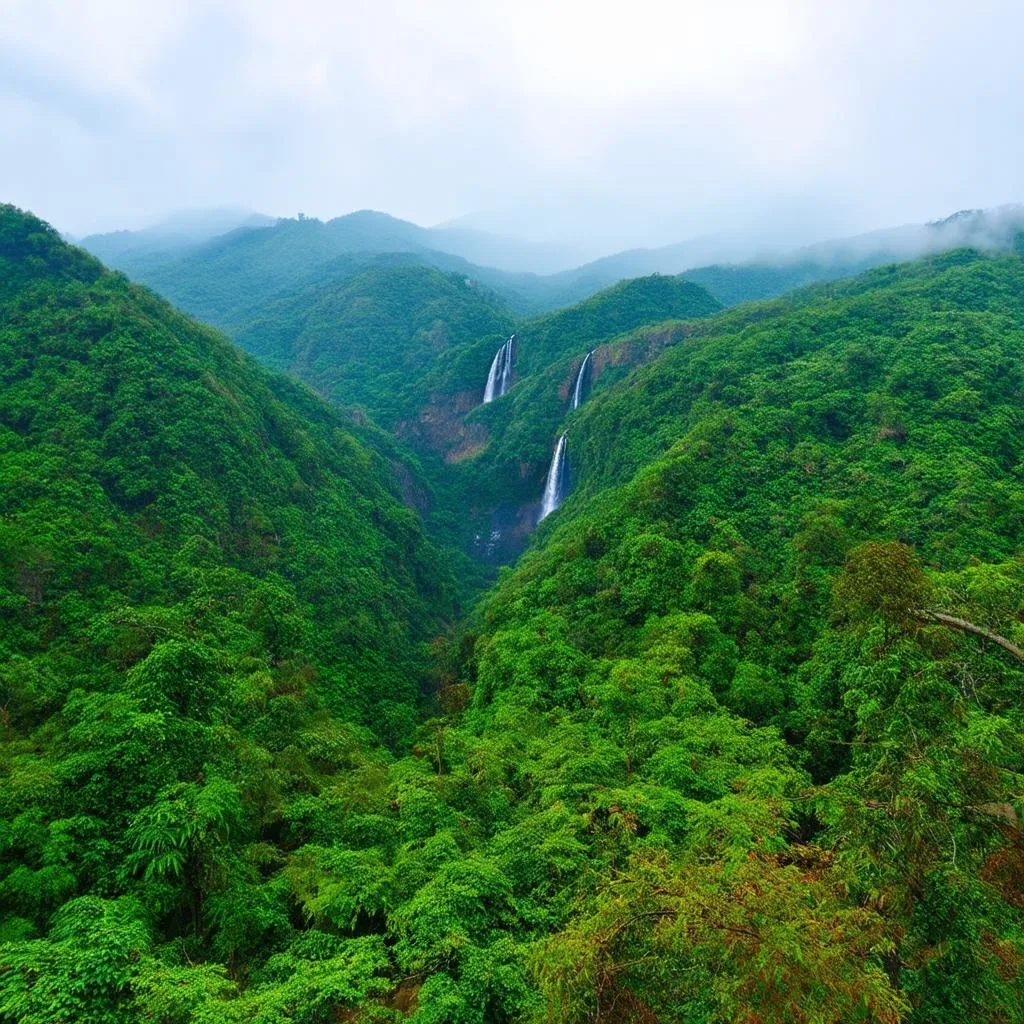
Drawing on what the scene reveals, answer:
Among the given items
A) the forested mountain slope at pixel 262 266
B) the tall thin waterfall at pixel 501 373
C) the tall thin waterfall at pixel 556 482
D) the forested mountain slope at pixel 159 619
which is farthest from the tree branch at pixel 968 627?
the forested mountain slope at pixel 262 266

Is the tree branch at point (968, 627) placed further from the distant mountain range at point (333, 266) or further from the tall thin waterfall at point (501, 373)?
the distant mountain range at point (333, 266)

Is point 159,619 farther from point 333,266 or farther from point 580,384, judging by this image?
point 333,266

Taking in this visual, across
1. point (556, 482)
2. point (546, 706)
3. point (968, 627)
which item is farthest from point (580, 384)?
point (968, 627)

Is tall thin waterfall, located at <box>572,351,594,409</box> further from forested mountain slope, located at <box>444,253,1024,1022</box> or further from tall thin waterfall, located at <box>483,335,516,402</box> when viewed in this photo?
forested mountain slope, located at <box>444,253,1024,1022</box>

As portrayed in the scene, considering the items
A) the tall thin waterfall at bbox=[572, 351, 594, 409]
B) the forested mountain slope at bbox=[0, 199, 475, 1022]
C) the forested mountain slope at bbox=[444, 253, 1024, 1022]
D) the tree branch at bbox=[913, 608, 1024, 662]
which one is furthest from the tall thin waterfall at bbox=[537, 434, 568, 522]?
the tree branch at bbox=[913, 608, 1024, 662]

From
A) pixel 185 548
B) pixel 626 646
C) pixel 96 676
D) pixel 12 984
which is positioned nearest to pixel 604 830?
pixel 12 984
